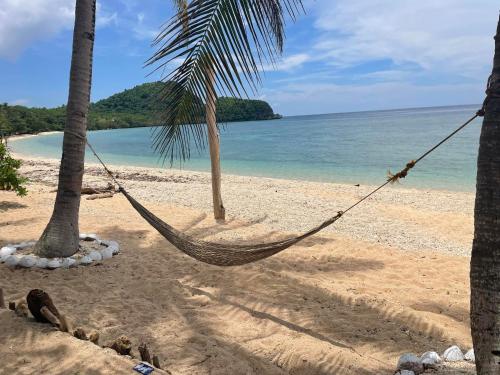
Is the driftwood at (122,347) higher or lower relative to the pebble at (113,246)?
higher

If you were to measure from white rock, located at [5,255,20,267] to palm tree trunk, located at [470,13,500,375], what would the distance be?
3.33 m

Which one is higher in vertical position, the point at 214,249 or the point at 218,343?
the point at 214,249

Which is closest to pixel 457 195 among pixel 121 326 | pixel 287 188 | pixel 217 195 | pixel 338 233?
pixel 287 188

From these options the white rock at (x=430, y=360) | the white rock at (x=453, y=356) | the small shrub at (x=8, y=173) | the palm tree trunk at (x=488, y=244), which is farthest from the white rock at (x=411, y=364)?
the small shrub at (x=8, y=173)

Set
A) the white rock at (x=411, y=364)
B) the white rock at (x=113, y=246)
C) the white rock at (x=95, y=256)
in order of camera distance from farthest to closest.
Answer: the white rock at (x=113, y=246) < the white rock at (x=95, y=256) < the white rock at (x=411, y=364)

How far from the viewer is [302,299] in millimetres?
3174

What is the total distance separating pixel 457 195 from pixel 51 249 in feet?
27.4

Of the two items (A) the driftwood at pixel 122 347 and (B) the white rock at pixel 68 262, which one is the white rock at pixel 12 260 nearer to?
(B) the white rock at pixel 68 262

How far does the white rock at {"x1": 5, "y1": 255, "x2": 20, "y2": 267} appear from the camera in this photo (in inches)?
138

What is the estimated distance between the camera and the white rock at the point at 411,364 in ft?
6.64

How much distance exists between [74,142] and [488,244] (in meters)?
3.10

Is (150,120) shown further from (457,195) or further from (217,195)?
(457,195)

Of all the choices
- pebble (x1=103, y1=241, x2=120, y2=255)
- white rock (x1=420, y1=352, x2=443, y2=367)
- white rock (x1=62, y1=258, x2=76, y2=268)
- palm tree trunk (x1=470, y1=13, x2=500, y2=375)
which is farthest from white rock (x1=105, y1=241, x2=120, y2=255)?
palm tree trunk (x1=470, y1=13, x2=500, y2=375)

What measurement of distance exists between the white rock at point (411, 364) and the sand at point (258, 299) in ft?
0.38
